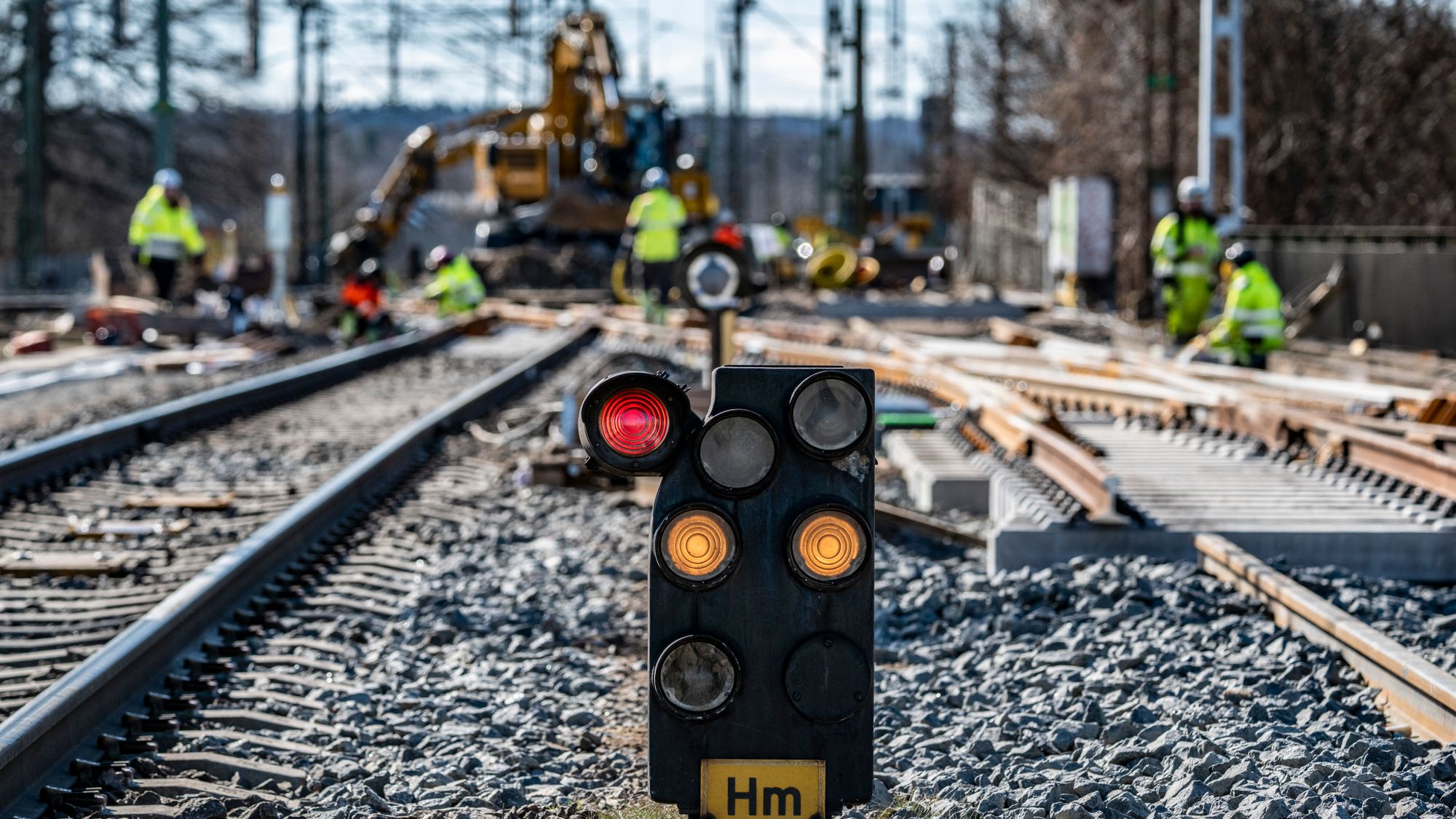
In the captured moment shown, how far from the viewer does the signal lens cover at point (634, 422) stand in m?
3.16

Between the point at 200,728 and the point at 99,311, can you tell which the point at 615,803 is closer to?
the point at 200,728

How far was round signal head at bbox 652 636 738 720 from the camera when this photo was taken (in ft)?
10.5

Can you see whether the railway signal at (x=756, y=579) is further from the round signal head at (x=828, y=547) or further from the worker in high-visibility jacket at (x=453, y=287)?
the worker in high-visibility jacket at (x=453, y=287)

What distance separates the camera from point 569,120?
33.8m

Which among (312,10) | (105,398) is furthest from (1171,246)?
(312,10)

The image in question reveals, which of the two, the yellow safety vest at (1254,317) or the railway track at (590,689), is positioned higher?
the yellow safety vest at (1254,317)

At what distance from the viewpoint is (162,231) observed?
2048 centimetres

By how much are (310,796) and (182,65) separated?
44504mm

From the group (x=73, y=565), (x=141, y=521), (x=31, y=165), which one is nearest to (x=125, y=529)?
(x=141, y=521)

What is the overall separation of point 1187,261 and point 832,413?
14989 mm

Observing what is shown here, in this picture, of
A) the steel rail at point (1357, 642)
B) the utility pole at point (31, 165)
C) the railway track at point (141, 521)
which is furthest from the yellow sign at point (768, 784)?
the utility pole at point (31, 165)

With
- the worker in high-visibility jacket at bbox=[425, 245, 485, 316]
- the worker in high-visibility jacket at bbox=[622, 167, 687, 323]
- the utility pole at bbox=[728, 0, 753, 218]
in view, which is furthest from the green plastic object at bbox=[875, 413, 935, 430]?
the utility pole at bbox=[728, 0, 753, 218]

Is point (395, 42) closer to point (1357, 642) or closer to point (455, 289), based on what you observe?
point (455, 289)

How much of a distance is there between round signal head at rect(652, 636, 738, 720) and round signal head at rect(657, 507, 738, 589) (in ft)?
0.43
